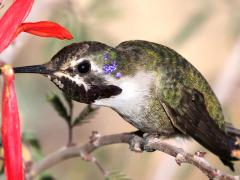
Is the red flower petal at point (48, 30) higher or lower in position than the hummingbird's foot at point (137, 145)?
higher

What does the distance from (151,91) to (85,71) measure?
18.5 inches

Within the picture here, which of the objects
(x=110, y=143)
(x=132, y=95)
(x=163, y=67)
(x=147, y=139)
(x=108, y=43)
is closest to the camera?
(x=110, y=143)

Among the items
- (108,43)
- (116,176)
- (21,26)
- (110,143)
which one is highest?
(21,26)

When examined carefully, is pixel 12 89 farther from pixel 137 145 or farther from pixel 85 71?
pixel 137 145

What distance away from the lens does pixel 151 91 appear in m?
2.48

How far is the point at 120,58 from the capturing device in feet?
7.67

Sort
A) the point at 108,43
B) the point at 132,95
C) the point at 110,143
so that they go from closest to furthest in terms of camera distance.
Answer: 1. the point at 110,143
2. the point at 132,95
3. the point at 108,43

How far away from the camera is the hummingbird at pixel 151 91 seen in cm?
213

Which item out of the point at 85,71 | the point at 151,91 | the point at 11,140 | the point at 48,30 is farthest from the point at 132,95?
the point at 11,140

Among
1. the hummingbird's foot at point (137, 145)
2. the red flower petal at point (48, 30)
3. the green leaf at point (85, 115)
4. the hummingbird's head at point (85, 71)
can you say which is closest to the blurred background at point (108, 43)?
the hummingbird's foot at point (137, 145)

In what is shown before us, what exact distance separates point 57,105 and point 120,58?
12.5 inches

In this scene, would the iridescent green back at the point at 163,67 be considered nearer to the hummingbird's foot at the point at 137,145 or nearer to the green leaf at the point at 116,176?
the hummingbird's foot at the point at 137,145

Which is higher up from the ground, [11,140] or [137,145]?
[11,140]

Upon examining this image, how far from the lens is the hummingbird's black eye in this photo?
6.79 feet
